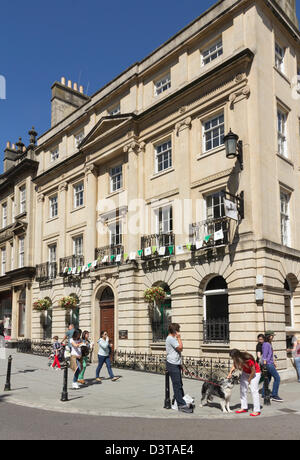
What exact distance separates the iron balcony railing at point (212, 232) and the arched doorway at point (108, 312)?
6.24 metres

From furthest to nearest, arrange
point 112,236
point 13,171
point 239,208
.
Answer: point 13,171
point 112,236
point 239,208

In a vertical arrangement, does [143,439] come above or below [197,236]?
below

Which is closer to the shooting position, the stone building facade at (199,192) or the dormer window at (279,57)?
the stone building facade at (199,192)

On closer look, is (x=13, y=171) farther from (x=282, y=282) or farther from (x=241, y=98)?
(x=282, y=282)

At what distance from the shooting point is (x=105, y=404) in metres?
11.1

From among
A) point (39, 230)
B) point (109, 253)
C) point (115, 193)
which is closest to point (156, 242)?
point (109, 253)

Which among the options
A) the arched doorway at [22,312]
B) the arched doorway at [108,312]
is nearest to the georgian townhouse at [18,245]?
the arched doorway at [22,312]

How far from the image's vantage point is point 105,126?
2291 cm

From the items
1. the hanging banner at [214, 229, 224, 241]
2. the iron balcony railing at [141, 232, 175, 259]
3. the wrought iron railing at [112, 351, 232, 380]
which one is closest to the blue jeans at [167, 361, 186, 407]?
the wrought iron railing at [112, 351, 232, 380]

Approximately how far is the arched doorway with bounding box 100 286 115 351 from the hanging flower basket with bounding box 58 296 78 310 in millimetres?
1975

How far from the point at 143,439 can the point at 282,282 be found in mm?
10227

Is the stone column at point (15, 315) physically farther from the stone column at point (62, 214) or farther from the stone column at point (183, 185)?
the stone column at point (183, 185)

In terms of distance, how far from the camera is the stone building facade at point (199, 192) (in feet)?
52.3

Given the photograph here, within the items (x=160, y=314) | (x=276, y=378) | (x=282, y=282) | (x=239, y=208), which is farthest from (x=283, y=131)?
(x=276, y=378)
